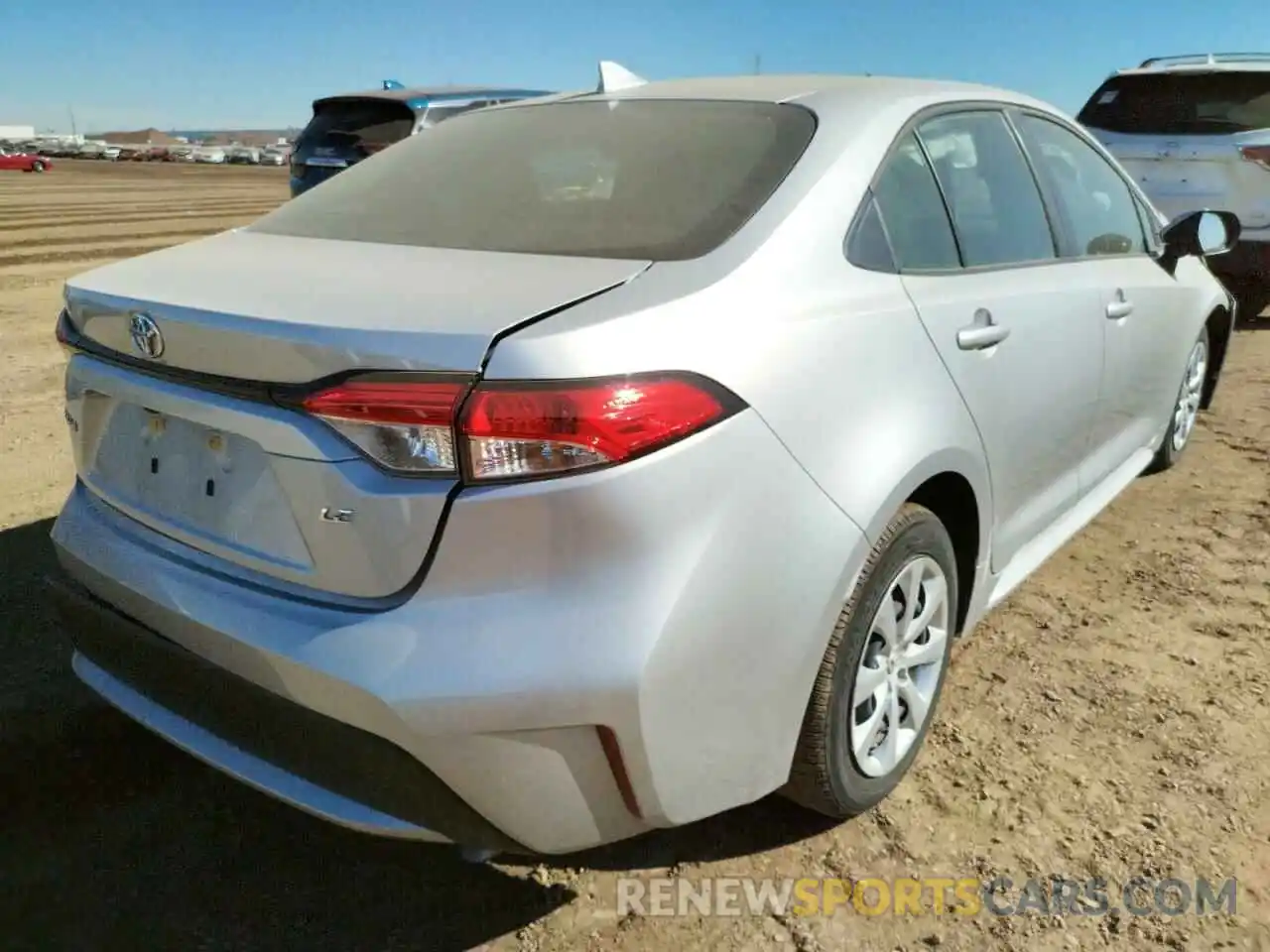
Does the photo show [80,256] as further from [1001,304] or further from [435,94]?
[1001,304]

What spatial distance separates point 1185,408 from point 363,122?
6690 mm

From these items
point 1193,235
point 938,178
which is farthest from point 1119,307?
point 938,178

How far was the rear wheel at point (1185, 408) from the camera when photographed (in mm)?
4488

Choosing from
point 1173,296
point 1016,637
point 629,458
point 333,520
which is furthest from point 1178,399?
point 333,520

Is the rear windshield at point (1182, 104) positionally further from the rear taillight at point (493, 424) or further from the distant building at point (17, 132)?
the distant building at point (17, 132)

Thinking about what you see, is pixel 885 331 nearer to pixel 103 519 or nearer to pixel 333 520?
pixel 333 520

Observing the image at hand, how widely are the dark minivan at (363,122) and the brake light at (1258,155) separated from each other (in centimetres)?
515

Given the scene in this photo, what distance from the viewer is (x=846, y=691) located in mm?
2201

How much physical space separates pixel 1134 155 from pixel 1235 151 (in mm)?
625

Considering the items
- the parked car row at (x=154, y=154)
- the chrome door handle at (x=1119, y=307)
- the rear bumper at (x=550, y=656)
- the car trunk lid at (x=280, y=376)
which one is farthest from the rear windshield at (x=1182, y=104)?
the parked car row at (x=154, y=154)

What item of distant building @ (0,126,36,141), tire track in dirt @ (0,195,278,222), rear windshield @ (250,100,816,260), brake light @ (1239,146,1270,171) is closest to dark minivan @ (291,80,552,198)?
brake light @ (1239,146,1270,171)

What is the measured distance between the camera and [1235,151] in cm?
710

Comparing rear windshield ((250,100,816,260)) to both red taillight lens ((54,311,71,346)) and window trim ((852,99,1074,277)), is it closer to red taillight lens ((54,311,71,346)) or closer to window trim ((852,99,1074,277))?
window trim ((852,99,1074,277))

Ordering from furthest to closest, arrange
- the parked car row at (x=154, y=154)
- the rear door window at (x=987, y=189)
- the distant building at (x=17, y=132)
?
the distant building at (x=17, y=132) < the parked car row at (x=154, y=154) < the rear door window at (x=987, y=189)
